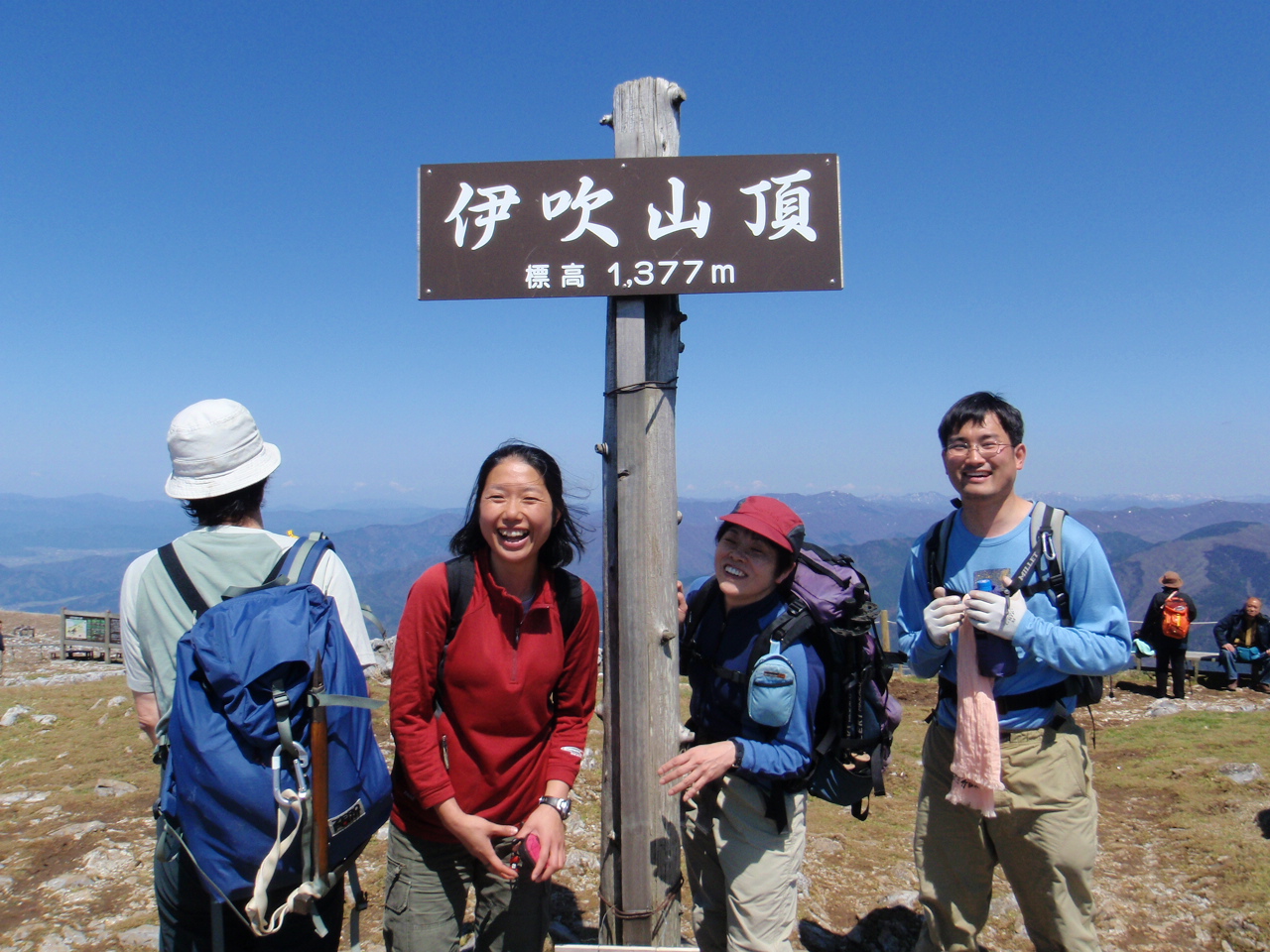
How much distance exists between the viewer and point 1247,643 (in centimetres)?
1232

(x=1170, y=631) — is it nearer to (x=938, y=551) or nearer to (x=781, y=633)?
(x=938, y=551)

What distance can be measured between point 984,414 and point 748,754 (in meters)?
1.78

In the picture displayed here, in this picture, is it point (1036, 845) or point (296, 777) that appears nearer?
point (296, 777)

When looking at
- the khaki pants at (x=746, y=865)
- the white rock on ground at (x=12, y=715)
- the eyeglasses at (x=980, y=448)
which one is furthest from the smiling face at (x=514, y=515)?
the white rock on ground at (x=12, y=715)

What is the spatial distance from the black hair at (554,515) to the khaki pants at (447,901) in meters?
1.09

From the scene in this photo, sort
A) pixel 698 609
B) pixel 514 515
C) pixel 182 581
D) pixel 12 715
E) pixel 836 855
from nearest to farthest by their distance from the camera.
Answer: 1. pixel 182 581
2. pixel 514 515
3. pixel 698 609
4. pixel 836 855
5. pixel 12 715

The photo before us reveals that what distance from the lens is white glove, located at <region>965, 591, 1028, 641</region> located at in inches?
114

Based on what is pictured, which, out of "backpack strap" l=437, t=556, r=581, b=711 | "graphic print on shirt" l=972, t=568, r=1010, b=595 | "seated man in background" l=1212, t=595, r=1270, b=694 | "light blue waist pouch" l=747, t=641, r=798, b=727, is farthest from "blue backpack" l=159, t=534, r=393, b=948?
"seated man in background" l=1212, t=595, r=1270, b=694

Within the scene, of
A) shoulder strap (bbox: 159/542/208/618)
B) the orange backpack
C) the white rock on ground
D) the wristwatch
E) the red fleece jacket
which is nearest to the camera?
shoulder strap (bbox: 159/542/208/618)

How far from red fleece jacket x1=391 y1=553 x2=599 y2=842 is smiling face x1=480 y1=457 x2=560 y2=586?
0.43 feet

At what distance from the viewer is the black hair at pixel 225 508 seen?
2486 millimetres

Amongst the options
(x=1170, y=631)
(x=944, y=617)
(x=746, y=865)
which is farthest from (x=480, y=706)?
(x=1170, y=631)

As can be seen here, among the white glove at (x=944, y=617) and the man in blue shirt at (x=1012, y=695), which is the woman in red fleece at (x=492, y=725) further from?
the man in blue shirt at (x=1012, y=695)

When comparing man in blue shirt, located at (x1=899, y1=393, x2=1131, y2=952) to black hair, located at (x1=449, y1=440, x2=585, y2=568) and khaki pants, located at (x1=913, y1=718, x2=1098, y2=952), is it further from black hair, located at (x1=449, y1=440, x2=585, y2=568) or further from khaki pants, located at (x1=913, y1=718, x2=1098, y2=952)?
black hair, located at (x1=449, y1=440, x2=585, y2=568)
